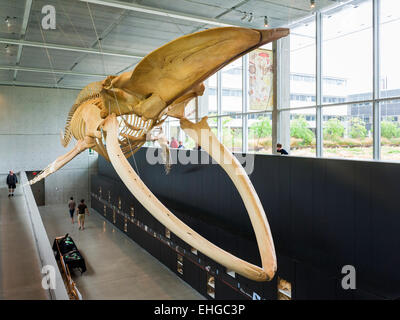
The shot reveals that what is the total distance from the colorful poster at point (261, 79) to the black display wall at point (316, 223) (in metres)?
3.17

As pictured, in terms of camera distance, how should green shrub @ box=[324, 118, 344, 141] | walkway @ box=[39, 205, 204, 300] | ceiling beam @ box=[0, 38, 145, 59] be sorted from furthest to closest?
ceiling beam @ box=[0, 38, 145, 59]
green shrub @ box=[324, 118, 344, 141]
walkway @ box=[39, 205, 204, 300]

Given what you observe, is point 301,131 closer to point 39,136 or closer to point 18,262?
point 18,262

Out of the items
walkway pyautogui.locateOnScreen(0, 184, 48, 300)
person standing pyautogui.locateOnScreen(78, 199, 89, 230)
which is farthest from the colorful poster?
person standing pyautogui.locateOnScreen(78, 199, 89, 230)

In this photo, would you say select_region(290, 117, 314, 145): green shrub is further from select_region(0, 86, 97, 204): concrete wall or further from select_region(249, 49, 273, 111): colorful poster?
select_region(0, 86, 97, 204): concrete wall

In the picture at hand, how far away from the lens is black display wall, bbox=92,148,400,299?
4.26 metres

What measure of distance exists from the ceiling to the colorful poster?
94 centimetres

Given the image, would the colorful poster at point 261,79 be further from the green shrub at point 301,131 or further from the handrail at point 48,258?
the handrail at point 48,258

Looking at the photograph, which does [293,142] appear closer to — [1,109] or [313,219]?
[313,219]

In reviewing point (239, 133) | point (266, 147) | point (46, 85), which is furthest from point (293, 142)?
point (46, 85)

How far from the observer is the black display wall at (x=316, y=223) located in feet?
14.0

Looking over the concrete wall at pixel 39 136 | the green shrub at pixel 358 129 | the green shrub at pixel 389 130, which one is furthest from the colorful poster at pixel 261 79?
the concrete wall at pixel 39 136

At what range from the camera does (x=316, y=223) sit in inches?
205

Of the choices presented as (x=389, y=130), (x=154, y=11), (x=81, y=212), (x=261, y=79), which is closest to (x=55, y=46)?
(x=154, y=11)
